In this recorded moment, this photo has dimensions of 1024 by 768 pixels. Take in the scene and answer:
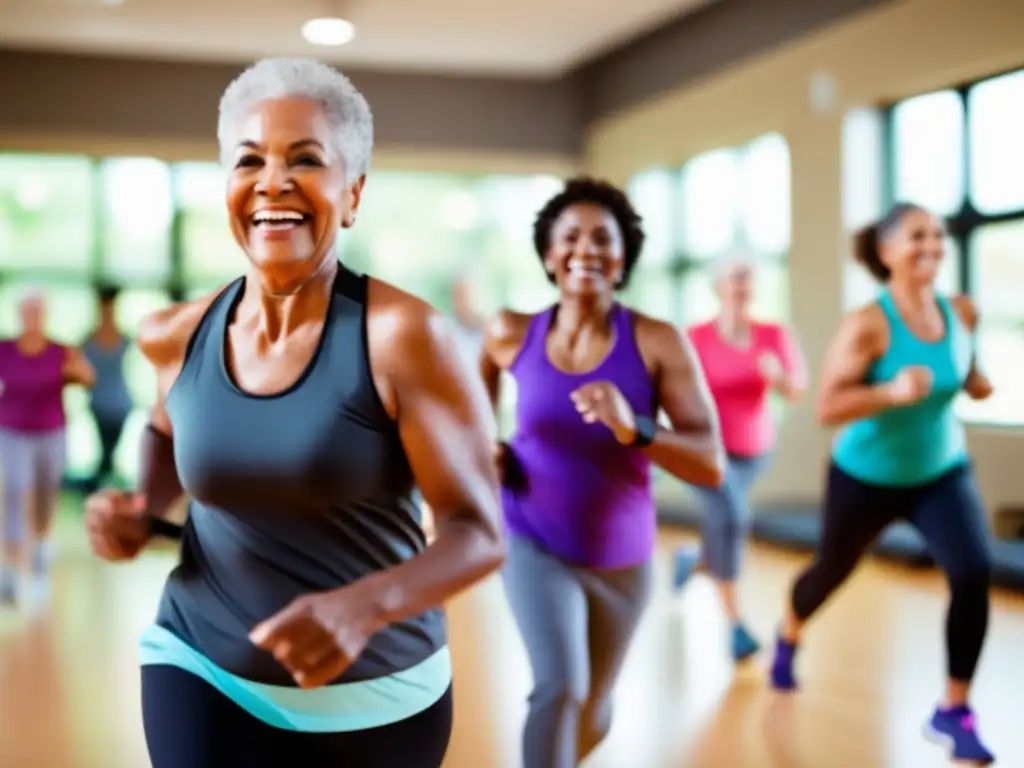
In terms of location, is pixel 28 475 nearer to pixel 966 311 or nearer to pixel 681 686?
pixel 681 686

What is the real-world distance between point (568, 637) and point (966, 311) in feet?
5.53

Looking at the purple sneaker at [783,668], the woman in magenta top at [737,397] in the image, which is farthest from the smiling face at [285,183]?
the woman in magenta top at [737,397]

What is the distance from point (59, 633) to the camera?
4535 millimetres

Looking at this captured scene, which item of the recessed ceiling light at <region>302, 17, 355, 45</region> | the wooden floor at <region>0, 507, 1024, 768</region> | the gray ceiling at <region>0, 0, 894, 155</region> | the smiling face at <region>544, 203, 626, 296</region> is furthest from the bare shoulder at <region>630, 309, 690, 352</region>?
the gray ceiling at <region>0, 0, 894, 155</region>

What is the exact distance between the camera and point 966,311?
3.25m

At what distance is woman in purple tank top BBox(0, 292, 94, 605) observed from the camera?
→ 16.6ft

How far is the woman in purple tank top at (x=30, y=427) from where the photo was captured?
200 inches

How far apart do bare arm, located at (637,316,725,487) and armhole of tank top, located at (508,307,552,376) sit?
220 mm

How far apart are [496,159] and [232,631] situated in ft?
26.9

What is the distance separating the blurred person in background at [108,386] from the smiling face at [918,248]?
522 cm

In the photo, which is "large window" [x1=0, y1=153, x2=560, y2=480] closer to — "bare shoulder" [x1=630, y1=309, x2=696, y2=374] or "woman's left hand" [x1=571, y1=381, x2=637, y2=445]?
"bare shoulder" [x1=630, y1=309, x2=696, y2=374]

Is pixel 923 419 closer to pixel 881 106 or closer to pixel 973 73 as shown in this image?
pixel 973 73

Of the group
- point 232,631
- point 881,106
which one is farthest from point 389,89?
point 232,631

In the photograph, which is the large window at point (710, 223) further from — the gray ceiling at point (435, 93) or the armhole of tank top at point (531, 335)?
the armhole of tank top at point (531, 335)
